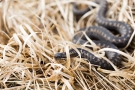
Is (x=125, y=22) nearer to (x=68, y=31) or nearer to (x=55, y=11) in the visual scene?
(x=68, y=31)

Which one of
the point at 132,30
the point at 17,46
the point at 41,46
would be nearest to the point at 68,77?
the point at 41,46

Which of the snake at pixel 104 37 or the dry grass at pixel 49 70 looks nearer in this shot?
the dry grass at pixel 49 70

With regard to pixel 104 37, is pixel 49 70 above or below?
below

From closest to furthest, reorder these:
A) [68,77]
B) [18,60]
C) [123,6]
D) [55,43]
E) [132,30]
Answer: [68,77]
[18,60]
[55,43]
[132,30]
[123,6]

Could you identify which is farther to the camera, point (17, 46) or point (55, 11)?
point (55, 11)

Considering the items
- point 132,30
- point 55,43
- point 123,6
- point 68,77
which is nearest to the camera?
point 68,77

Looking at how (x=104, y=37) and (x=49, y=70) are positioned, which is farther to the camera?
(x=104, y=37)

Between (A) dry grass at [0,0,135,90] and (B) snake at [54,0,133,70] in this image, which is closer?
(A) dry grass at [0,0,135,90]

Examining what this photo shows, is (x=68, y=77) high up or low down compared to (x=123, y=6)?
down
